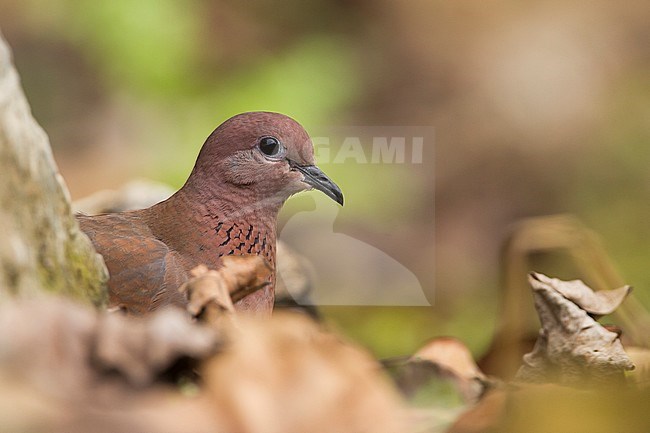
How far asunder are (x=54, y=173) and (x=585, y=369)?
0.21 m

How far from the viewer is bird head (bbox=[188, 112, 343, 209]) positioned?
49 centimetres

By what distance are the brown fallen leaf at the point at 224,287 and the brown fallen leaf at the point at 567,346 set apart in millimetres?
105

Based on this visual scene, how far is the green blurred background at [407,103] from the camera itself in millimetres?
500

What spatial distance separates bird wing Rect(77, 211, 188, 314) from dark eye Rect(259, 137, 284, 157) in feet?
0.26

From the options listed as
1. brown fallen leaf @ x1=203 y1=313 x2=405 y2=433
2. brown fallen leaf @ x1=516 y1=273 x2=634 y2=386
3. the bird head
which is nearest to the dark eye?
the bird head

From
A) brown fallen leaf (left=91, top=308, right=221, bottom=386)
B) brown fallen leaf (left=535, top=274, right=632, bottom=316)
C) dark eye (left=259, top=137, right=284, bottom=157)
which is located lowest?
brown fallen leaf (left=535, top=274, right=632, bottom=316)

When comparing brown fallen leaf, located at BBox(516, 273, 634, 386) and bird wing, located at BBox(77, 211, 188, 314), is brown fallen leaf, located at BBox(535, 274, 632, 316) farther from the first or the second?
bird wing, located at BBox(77, 211, 188, 314)

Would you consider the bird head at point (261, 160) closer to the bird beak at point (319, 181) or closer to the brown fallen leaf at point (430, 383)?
the bird beak at point (319, 181)

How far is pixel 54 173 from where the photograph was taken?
11.0 inches

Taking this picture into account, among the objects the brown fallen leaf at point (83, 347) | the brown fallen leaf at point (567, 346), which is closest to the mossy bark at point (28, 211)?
the brown fallen leaf at point (83, 347)

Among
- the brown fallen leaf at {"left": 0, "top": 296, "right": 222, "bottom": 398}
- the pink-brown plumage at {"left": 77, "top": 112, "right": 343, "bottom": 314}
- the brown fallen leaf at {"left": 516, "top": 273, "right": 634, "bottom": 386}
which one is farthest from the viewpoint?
the pink-brown plumage at {"left": 77, "top": 112, "right": 343, "bottom": 314}

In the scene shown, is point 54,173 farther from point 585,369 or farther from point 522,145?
point 522,145

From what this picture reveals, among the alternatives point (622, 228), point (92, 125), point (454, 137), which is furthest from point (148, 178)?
point (622, 228)

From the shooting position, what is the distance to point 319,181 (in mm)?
496
